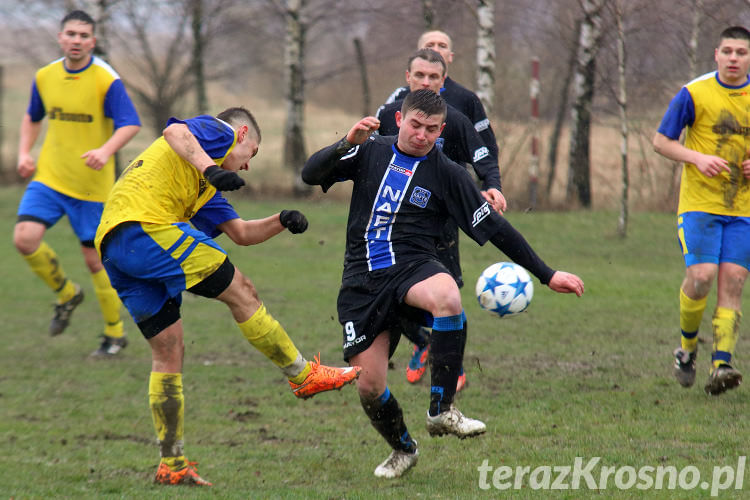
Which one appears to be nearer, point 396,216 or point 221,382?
point 396,216

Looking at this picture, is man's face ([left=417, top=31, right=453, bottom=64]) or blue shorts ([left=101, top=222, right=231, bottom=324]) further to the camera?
man's face ([left=417, top=31, right=453, bottom=64])

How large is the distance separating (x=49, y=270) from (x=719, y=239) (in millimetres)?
5428

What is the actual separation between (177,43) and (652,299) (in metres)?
14.7

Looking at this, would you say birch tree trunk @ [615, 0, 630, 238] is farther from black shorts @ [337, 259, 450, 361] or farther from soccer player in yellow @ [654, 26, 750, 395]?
black shorts @ [337, 259, 450, 361]

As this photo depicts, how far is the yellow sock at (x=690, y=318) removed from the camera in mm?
6184

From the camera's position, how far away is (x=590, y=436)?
518cm

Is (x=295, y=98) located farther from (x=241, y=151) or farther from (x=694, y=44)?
(x=241, y=151)

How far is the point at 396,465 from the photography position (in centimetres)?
470

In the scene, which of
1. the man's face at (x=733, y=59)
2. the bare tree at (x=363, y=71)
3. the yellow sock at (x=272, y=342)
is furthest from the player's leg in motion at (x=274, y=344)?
the bare tree at (x=363, y=71)

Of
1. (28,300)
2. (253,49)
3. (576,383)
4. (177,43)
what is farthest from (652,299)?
(253,49)

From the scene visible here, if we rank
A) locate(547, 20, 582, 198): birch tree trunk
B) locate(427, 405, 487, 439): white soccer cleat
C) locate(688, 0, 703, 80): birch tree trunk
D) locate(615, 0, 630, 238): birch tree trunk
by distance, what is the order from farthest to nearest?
locate(547, 20, 582, 198): birch tree trunk < locate(688, 0, 703, 80): birch tree trunk < locate(615, 0, 630, 238): birch tree trunk < locate(427, 405, 487, 439): white soccer cleat

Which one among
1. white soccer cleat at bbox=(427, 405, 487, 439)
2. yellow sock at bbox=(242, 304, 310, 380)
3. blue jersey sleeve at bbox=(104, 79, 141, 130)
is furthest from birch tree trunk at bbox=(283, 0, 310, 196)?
white soccer cleat at bbox=(427, 405, 487, 439)

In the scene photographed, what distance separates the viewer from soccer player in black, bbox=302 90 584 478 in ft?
14.7

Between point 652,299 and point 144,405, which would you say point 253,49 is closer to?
point 652,299
